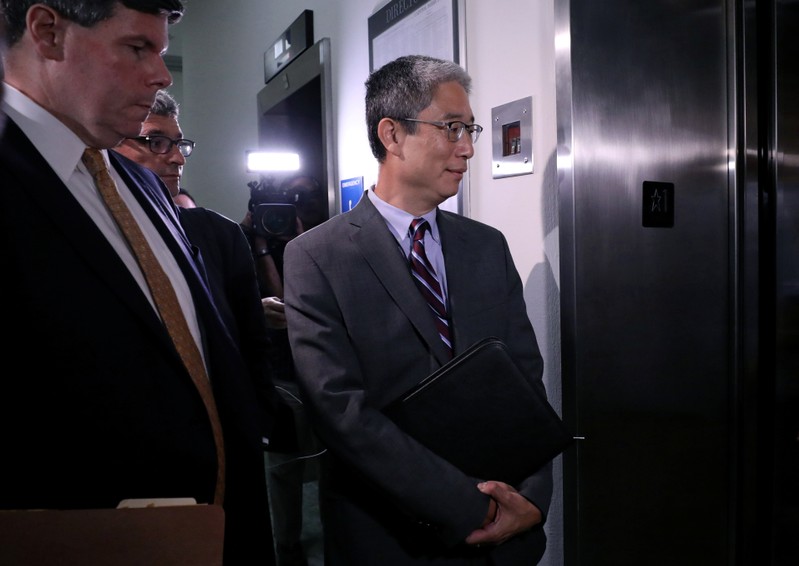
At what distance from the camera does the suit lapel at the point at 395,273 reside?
1.29m

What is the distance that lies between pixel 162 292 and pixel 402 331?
529 mm

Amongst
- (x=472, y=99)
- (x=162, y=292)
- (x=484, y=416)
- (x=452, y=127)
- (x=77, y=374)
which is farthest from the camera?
(x=472, y=99)

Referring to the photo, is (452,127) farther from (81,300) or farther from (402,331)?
(81,300)

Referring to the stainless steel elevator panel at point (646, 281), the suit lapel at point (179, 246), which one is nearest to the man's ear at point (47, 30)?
the suit lapel at point (179, 246)

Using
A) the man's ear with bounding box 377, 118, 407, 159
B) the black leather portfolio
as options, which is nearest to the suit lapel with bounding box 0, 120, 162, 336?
the black leather portfolio

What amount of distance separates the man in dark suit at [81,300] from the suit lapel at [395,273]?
1.50ft

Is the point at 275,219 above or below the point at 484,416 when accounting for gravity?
above

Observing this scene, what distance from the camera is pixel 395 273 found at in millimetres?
1315

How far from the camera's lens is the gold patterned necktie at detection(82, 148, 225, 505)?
91 centimetres

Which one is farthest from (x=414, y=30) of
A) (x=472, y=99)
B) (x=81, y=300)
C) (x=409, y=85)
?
(x=81, y=300)

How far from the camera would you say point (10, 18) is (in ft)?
2.77

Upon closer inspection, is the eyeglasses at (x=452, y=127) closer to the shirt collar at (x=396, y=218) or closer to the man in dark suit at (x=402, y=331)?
the man in dark suit at (x=402, y=331)

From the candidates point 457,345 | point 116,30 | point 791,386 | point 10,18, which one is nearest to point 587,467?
point 457,345

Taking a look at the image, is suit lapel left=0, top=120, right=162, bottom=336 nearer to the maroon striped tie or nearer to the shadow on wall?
the maroon striped tie
